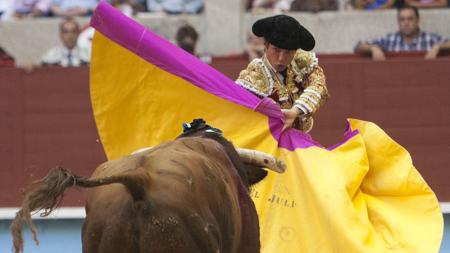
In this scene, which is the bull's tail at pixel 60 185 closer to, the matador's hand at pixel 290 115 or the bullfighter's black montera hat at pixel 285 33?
the bullfighter's black montera hat at pixel 285 33

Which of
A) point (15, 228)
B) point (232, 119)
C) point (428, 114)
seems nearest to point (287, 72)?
point (232, 119)

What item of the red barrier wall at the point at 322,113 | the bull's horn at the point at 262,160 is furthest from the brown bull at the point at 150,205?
the red barrier wall at the point at 322,113

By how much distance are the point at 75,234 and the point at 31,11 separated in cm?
260

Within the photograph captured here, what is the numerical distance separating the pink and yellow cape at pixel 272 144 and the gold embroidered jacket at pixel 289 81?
64 mm

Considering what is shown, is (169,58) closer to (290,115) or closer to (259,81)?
(259,81)

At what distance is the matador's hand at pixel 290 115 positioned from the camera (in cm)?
456

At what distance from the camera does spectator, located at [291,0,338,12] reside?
8953mm

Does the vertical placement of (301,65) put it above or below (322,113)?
above

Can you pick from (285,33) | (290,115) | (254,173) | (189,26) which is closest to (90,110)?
(189,26)

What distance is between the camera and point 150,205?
287 cm

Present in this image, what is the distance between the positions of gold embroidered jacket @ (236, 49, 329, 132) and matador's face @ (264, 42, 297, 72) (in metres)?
0.06

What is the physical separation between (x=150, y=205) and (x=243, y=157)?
105 cm

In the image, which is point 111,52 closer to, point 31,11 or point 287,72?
point 287,72

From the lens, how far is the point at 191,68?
15.6 feet
